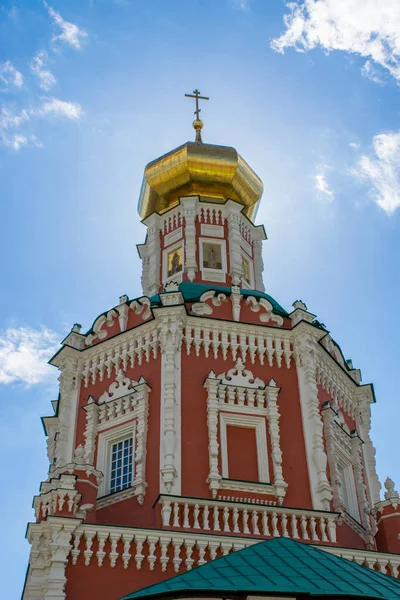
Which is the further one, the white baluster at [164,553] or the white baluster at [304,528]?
the white baluster at [304,528]

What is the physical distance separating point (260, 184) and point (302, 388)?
684 cm

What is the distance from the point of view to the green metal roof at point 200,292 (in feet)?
51.8

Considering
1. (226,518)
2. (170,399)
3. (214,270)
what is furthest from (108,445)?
(214,270)

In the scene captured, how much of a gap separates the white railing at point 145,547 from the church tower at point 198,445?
0.05ft

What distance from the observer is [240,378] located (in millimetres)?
14773

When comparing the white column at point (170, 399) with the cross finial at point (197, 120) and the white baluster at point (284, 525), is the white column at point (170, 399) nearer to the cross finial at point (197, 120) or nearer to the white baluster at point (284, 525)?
the white baluster at point (284, 525)

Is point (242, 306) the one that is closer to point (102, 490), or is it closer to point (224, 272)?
point (224, 272)

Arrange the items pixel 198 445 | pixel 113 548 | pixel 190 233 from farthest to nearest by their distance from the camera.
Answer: pixel 190 233 → pixel 198 445 → pixel 113 548

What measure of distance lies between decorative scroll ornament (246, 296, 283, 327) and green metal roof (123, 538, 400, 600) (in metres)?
5.39

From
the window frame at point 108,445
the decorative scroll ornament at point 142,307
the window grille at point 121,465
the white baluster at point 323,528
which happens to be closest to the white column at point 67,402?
the window frame at point 108,445

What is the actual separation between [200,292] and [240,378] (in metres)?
2.21

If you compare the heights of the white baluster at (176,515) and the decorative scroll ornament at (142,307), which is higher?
the decorative scroll ornament at (142,307)

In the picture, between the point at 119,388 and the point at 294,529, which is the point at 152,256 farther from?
the point at 294,529

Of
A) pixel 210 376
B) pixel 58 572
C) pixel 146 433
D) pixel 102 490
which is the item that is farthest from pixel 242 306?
pixel 58 572
